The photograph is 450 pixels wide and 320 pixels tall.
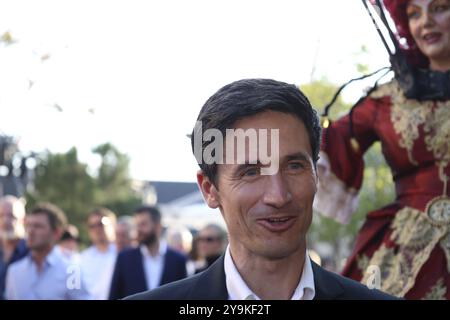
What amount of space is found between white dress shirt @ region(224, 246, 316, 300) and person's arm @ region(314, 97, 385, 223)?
1.76 m

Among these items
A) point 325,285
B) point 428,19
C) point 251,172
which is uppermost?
point 428,19

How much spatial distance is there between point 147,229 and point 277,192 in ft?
20.9

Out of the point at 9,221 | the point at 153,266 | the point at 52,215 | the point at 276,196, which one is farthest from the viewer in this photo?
the point at 153,266

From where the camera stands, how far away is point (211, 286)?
2.43 metres

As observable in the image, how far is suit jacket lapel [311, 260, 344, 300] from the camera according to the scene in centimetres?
240

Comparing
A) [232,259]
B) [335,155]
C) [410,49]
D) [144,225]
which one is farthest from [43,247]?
[232,259]

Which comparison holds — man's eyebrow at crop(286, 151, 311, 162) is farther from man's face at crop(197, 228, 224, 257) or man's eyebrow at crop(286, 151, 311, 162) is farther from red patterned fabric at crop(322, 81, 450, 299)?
man's face at crop(197, 228, 224, 257)

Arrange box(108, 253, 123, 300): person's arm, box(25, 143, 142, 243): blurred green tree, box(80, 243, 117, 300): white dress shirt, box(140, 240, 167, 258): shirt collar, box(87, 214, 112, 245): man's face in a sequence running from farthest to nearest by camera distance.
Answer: box(25, 143, 142, 243): blurred green tree, box(87, 214, 112, 245): man's face, box(80, 243, 117, 300): white dress shirt, box(140, 240, 167, 258): shirt collar, box(108, 253, 123, 300): person's arm

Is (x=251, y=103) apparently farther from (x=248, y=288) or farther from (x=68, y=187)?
(x=68, y=187)

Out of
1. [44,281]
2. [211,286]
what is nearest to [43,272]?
[44,281]

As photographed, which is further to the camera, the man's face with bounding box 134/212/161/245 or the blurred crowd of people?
the man's face with bounding box 134/212/161/245

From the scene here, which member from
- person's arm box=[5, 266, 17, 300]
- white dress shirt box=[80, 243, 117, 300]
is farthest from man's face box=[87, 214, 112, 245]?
person's arm box=[5, 266, 17, 300]

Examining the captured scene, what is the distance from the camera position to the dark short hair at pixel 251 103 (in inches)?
94.8

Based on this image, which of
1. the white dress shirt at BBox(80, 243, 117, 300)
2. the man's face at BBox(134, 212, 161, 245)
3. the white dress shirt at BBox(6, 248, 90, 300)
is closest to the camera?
the white dress shirt at BBox(6, 248, 90, 300)
